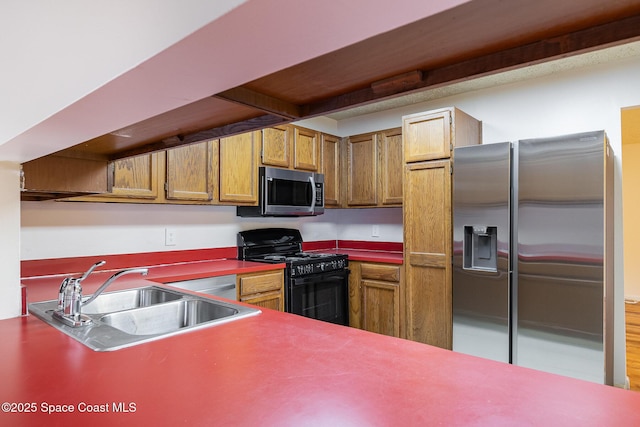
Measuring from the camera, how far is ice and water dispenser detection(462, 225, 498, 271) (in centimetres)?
261

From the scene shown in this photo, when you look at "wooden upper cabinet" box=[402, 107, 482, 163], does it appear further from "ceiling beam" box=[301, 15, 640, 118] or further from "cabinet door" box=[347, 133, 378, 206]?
"ceiling beam" box=[301, 15, 640, 118]

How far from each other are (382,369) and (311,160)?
9.64ft

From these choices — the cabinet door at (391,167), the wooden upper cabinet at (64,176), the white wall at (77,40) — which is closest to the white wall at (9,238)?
the wooden upper cabinet at (64,176)

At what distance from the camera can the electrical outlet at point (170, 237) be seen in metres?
2.84

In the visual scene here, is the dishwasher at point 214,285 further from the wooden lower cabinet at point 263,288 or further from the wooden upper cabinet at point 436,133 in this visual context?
the wooden upper cabinet at point 436,133

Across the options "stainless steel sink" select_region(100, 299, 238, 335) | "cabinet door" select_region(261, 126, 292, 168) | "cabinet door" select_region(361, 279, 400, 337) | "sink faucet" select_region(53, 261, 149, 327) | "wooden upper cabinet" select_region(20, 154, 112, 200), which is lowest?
"cabinet door" select_region(361, 279, 400, 337)

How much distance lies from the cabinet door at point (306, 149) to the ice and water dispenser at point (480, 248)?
160cm

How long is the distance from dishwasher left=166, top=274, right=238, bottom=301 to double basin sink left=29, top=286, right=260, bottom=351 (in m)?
0.47

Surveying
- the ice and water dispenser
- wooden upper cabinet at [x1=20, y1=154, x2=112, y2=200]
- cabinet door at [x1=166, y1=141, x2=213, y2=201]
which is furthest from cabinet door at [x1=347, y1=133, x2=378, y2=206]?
wooden upper cabinet at [x1=20, y1=154, x2=112, y2=200]

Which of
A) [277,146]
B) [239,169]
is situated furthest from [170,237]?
[277,146]

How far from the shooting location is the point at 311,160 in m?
3.68

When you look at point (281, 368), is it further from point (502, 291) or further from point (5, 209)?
point (502, 291)

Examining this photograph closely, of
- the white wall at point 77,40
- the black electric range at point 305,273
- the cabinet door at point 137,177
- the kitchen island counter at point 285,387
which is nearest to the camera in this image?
the white wall at point 77,40

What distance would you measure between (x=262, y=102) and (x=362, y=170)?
2985 millimetres
